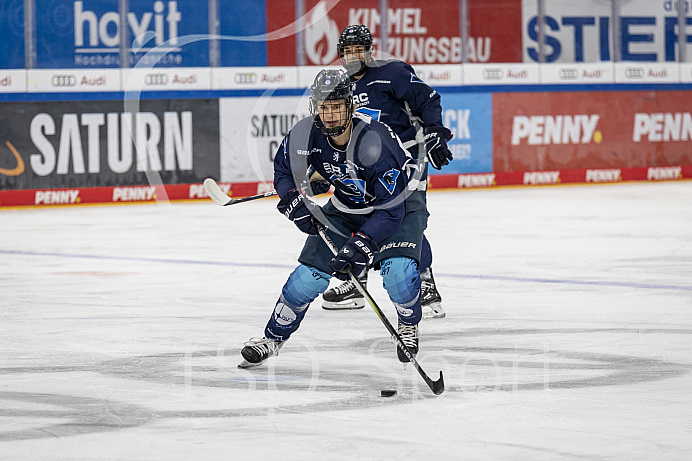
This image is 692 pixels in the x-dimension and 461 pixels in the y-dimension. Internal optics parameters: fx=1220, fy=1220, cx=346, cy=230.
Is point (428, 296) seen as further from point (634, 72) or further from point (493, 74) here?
point (634, 72)

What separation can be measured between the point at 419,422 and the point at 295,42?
15.4 metres

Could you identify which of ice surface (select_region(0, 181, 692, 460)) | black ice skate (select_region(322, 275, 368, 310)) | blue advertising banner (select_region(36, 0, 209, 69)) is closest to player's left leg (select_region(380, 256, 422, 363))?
ice surface (select_region(0, 181, 692, 460))

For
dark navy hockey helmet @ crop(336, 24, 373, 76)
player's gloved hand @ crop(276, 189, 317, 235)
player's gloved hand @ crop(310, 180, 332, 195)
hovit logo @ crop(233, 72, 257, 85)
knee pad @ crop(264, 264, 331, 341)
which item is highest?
hovit logo @ crop(233, 72, 257, 85)

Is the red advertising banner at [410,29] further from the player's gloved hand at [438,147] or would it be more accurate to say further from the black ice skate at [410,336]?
the black ice skate at [410,336]

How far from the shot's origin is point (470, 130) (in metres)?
20.3

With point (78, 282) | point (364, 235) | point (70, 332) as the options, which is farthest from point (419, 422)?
point (78, 282)

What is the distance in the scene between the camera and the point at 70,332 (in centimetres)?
693

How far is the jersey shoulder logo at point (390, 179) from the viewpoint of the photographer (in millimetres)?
5578

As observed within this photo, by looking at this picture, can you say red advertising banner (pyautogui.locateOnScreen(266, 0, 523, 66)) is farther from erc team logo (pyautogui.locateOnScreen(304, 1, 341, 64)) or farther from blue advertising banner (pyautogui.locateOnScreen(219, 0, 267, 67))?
blue advertising banner (pyautogui.locateOnScreen(219, 0, 267, 67))

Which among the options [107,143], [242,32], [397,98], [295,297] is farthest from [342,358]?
[242,32]

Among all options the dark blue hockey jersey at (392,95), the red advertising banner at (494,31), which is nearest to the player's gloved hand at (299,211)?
the dark blue hockey jersey at (392,95)

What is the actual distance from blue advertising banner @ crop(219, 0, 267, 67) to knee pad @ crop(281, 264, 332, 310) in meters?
13.4

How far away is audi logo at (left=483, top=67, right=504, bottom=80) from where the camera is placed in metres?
20.5

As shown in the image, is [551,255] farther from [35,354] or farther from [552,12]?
[552,12]
